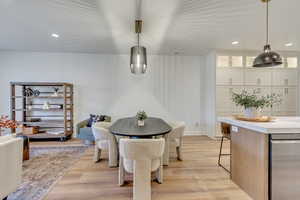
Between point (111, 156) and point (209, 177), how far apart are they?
64.5 inches

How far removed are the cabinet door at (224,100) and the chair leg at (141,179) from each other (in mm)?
3370

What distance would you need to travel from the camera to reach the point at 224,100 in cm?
447

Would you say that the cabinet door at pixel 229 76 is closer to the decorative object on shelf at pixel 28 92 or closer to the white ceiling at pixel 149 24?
the white ceiling at pixel 149 24

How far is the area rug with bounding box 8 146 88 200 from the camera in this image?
2008 mm

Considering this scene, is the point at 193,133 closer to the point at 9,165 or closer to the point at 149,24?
the point at 149,24

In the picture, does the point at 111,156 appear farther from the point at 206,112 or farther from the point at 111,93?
the point at 206,112

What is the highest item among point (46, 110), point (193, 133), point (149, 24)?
point (149, 24)

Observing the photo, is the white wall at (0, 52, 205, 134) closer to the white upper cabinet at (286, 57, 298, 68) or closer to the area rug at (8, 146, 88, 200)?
the area rug at (8, 146, 88, 200)

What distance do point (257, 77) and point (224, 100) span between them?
116cm

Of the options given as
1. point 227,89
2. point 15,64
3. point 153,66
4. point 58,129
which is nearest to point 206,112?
point 227,89

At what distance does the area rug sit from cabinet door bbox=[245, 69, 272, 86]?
478cm

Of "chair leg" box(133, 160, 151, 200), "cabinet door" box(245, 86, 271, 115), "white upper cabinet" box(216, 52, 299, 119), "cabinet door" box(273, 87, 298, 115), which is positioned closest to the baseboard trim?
"white upper cabinet" box(216, 52, 299, 119)

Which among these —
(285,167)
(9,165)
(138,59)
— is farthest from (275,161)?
(9,165)

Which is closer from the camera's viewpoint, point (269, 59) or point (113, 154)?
point (269, 59)
